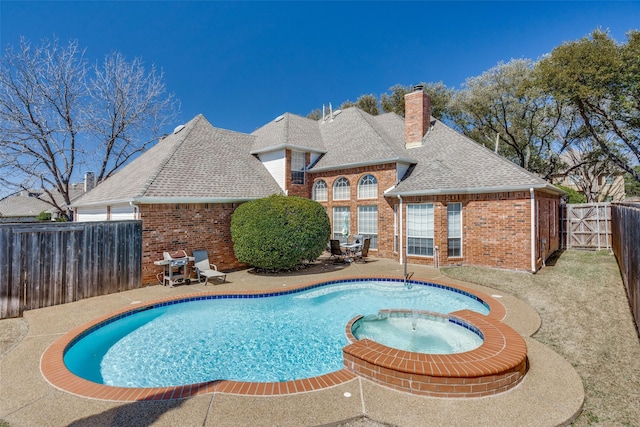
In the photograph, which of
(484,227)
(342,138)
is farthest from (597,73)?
(342,138)

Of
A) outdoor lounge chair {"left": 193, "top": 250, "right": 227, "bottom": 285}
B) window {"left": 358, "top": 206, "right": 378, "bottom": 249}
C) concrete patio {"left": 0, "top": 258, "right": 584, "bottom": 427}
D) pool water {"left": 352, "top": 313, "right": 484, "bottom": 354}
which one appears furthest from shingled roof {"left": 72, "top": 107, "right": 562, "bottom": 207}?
concrete patio {"left": 0, "top": 258, "right": 584, "bottom": 427}

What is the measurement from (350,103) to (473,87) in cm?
1349

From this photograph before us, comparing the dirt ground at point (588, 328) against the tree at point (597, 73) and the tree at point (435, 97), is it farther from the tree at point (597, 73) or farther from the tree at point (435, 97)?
the tree at point (435, 97)

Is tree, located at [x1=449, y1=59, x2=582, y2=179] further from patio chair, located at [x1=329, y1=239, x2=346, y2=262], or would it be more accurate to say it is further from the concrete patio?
the concrete patio

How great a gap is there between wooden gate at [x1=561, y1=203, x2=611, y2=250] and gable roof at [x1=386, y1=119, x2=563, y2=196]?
5989 millimetres

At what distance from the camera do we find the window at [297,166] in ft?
58.1

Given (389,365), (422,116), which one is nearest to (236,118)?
(422,116)

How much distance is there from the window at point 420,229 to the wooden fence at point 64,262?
11.4 meters

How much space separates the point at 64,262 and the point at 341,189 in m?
12.5

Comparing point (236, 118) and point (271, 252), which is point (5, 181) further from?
point (271, 252)

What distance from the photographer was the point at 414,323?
7.45 m

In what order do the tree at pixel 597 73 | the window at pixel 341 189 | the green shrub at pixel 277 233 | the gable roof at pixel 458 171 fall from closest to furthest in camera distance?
1. the green shrub at pixel 277 233
2. the gable roof at pixel 458 171
3. the window at pixel 341 189
4. the tree at pixel 597 73

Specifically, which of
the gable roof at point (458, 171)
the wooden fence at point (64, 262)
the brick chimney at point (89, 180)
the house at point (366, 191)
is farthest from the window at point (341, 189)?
the brick chimney at point (89, 180)

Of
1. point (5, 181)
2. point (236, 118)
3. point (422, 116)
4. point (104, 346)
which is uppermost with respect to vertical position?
point (236, 118)
